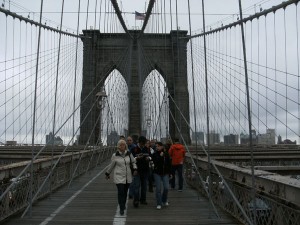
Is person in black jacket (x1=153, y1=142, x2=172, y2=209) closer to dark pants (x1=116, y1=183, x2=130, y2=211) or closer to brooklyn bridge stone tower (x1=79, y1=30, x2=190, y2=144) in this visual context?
dark pants (x1=116, y1=183, x2=130, y2=211)

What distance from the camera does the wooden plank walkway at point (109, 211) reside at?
207 inches

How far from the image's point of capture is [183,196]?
25.1 ft

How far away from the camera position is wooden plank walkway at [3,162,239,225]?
5.26 meters

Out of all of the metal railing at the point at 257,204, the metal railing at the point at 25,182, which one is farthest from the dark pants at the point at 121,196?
the metal railing at the point at 25,182

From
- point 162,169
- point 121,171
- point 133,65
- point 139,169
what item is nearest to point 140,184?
point 139,169

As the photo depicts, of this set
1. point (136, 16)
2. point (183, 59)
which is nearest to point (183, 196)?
point (183, 59)

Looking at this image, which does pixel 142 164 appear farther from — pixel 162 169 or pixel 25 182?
pixel 25 182

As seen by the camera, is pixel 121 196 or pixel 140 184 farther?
pixel 140 184

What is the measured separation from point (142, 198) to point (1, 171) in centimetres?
210

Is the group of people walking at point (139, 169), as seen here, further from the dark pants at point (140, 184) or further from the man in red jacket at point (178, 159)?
the man in red jacket at point (178, 159)

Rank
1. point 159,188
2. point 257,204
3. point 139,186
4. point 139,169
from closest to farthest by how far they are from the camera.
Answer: point 257,204 < point 159,188 < point 139,186 < point 139,169

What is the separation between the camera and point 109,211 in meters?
6.11

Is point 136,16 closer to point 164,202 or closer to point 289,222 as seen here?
point 164,202

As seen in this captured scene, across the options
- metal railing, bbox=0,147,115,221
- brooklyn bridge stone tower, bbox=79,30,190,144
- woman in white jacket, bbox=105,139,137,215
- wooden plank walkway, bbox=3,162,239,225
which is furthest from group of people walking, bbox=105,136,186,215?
brooklyn bridge stone tower, bbox=79,30,190,144
